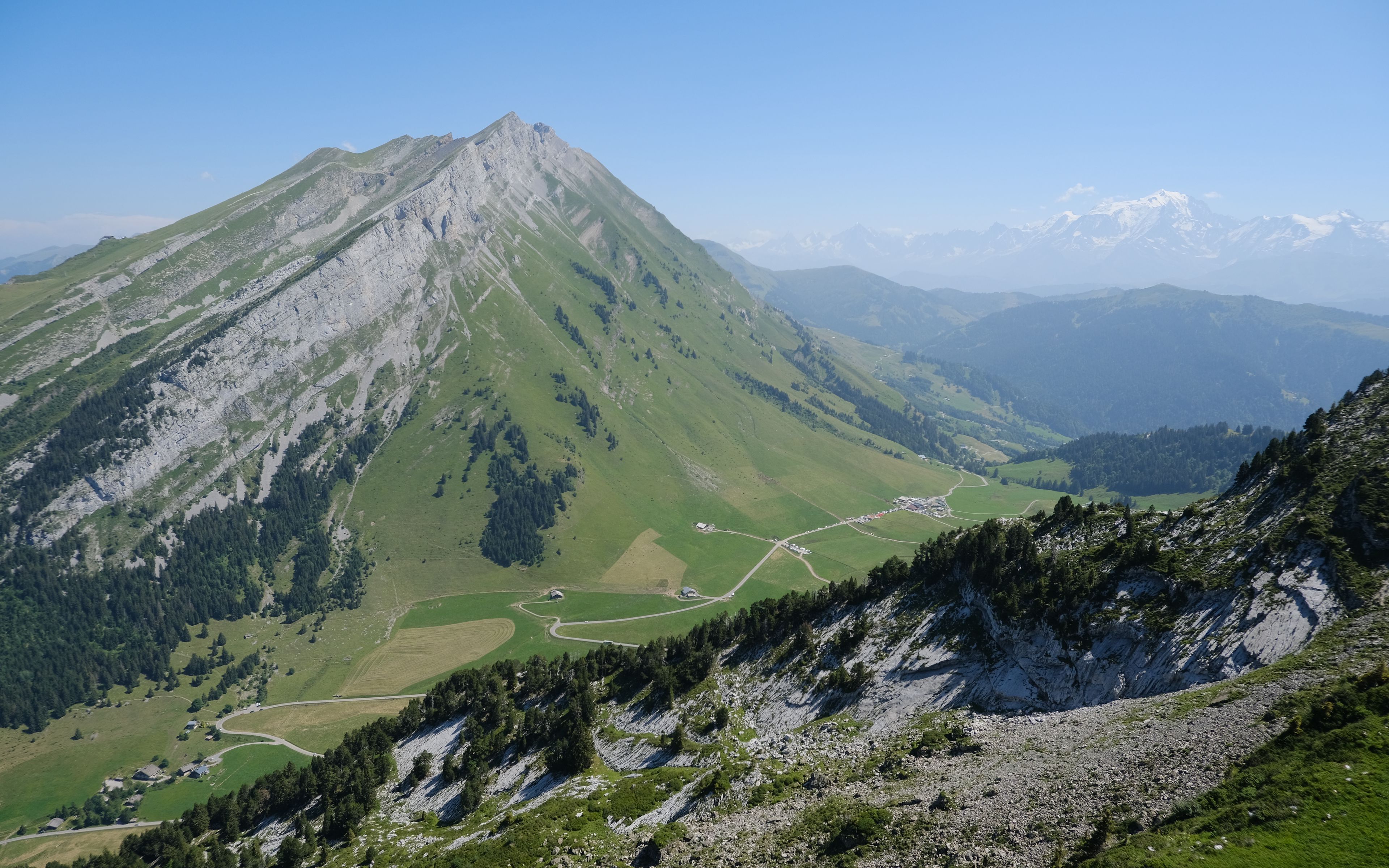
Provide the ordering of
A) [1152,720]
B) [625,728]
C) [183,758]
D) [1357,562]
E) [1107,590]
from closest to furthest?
[1152,720] < [1357,562] < [1107,590] < [625,728] < [183,758]

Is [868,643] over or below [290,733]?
over

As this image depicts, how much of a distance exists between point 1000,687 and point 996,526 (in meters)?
25.1

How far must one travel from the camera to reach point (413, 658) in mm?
187250

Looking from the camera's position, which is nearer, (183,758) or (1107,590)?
(1107,590)

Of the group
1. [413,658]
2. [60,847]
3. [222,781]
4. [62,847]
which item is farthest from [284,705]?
[60,847]

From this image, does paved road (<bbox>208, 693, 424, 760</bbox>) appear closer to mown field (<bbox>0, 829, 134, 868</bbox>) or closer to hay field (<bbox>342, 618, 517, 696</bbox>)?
hay field (<bbox>342, 618, 517, 696</bbox>)

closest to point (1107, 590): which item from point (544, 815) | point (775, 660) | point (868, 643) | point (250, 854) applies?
point (868, 643)

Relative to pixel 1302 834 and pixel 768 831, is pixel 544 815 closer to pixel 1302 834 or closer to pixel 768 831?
pixel 768 831

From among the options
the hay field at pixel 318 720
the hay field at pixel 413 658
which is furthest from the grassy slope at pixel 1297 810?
the hay field at pixel 413 658

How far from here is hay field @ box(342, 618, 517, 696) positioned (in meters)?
176

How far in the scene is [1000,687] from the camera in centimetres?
6362

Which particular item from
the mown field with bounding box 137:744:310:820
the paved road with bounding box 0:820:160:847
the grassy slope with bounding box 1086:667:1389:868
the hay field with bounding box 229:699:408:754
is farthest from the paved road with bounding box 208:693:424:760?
the grassy slope with bounding box 1086:667:1389:868

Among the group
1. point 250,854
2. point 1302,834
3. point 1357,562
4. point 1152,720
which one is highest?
point 1357,562

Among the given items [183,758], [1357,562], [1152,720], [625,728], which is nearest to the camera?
[1152,720]
